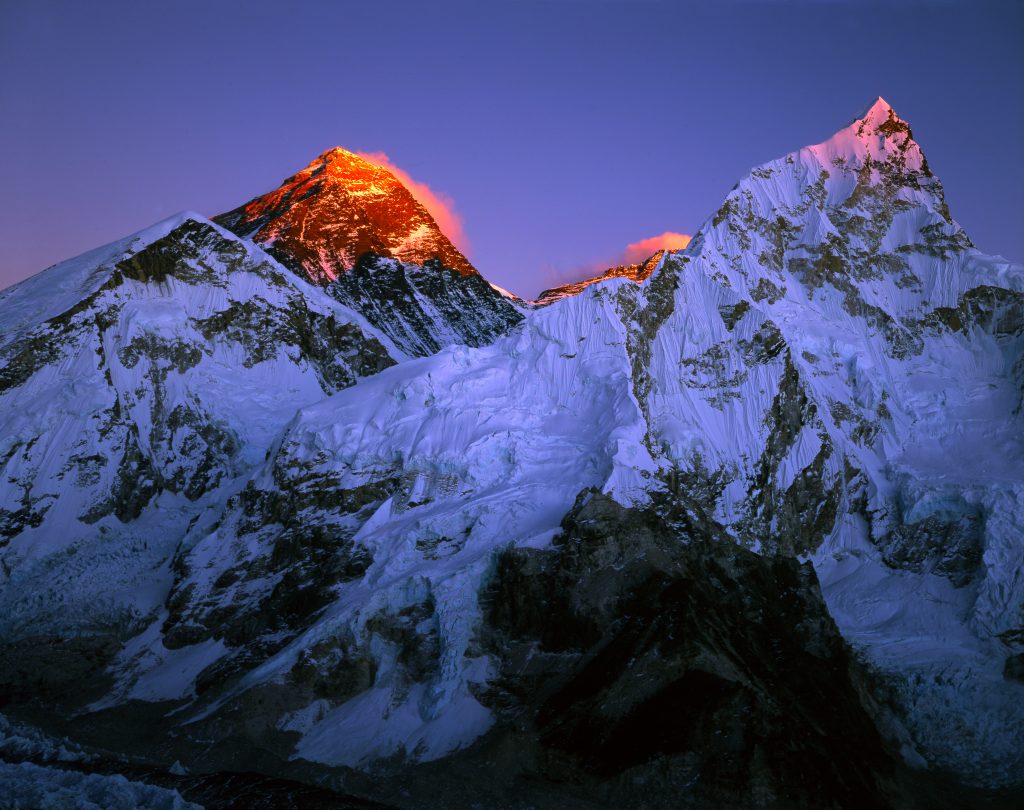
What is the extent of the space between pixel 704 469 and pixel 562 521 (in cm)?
1679

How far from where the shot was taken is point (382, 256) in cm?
13175

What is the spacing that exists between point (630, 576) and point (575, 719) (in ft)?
35.1

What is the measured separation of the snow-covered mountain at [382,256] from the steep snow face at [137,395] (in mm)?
17255

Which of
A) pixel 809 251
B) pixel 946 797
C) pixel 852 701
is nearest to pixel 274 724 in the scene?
pixel 852 701

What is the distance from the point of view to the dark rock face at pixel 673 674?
48219 millimetres

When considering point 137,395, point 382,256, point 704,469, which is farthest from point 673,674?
point 382,256

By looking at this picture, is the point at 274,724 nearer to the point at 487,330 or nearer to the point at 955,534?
the point at 955,534

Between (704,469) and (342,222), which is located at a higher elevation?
(342,222)

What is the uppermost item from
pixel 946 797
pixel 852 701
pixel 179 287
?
pixel 179 287

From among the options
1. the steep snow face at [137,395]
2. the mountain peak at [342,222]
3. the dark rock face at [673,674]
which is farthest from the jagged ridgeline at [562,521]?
the mountain peak at [342,222]

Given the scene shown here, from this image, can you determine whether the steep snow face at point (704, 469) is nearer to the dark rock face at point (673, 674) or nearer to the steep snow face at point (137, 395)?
the dark rock face at point (673, 674)

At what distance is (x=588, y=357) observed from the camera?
78.0m

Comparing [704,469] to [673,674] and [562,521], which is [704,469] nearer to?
[562,521]

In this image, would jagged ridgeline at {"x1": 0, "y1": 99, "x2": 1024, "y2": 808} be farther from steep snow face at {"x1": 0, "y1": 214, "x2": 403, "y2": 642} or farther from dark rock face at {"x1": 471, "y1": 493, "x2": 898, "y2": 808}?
steep snow face at {"x1": 0, "y1": 214, "x2": 403, "y2": 642}
